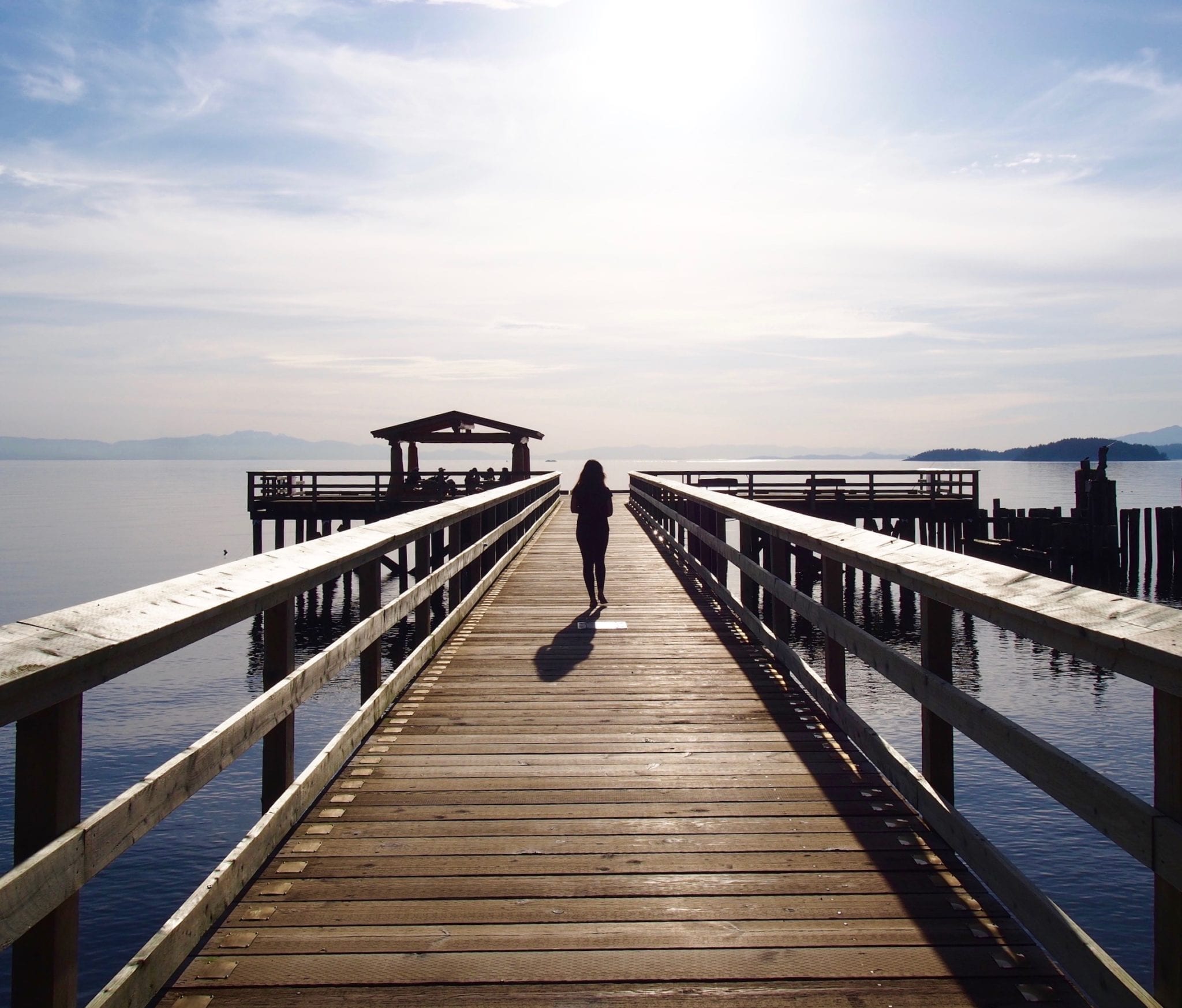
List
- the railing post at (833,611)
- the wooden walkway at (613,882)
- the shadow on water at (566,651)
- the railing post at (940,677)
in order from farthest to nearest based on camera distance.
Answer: the shadow on water at (566,651), the railing post at (833,611), the railing post at (940,677), the wooden walkway at (613,882)

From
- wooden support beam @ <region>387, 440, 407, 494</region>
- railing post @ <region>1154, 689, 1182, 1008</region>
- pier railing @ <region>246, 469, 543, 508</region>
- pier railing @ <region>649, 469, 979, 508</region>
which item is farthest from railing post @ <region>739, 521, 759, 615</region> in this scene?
wooden support beam @ <region>387, 440, 407, 494</region>

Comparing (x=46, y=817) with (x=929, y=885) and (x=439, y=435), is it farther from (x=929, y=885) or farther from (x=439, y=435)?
(x=439, y=435)

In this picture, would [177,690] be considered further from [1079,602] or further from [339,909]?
[1079,602]

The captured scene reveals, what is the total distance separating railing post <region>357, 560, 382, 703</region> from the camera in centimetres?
523

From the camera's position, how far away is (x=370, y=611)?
17.3ft

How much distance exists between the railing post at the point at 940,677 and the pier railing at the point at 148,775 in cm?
236

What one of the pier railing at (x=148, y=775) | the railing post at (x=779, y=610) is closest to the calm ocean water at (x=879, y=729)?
the railing post at (x=779, y=610)

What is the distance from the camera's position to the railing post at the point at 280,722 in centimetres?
372

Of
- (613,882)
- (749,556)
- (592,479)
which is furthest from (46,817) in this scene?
(592,479)

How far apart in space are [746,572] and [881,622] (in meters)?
21.4

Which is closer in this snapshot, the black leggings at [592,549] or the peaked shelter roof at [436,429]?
the black leggings at [592,549]

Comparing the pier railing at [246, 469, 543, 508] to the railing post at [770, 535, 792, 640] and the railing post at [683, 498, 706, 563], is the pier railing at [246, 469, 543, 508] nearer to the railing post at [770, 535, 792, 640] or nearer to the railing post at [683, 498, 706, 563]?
the railing post at [683, 498, 706, 563]

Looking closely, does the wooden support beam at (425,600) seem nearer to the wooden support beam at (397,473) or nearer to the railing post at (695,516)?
the railing post at (695,516)

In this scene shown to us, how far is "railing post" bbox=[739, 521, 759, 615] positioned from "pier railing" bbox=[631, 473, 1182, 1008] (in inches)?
87.9
